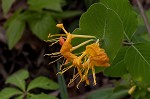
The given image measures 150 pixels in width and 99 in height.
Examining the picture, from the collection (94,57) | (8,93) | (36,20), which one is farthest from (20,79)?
(94,57)

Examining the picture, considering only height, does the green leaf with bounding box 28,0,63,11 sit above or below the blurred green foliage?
above

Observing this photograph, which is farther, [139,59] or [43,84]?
[43,84]

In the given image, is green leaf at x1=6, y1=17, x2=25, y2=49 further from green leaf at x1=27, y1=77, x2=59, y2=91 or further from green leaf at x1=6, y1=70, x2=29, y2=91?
green leaf at x1=27, y1=77, x2=59, y2=91

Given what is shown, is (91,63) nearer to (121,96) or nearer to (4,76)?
(121,96)

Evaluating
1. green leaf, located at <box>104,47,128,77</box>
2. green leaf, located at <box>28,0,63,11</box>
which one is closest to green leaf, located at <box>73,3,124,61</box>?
green leaf, located at <box>104,47,128,77</box>

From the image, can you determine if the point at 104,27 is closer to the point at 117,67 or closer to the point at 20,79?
the point at 117,67

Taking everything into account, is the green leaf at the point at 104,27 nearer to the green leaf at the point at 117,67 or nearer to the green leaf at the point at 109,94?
the green leaf at the point at 117,67
